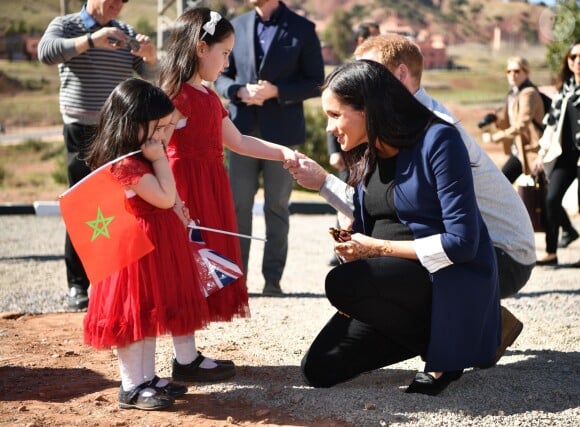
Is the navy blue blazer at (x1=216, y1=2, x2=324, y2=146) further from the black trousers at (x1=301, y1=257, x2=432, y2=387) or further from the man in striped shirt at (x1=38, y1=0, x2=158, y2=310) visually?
the black trousers at (x1=301, y1=257, x2=432, y2=387)

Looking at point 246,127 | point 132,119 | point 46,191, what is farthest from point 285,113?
point 46,191

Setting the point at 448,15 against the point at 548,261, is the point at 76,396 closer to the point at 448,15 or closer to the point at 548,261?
the point at 548,261

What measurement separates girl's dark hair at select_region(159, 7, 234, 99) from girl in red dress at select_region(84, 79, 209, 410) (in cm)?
69

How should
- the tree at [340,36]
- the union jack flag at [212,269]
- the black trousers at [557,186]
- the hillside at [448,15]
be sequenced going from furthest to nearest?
the hillside at [448,15] → the tree at [340,36] → the black trousers at [557,186] → the union jack flag at [212,269]

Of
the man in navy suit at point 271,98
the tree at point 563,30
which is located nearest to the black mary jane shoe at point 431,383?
the man in navy suit at point 271,98

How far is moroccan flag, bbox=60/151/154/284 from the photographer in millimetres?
3869

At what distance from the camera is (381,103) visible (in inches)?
153

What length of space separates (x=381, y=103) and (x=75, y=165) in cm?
281

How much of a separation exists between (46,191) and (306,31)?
35.2ft

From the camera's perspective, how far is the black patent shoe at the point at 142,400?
12.9 feet

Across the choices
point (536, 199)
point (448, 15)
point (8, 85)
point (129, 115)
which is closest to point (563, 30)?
point (536, 199)

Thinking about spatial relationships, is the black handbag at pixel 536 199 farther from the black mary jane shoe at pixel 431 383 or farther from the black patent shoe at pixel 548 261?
the black mary jane shoe at pixel 431 383

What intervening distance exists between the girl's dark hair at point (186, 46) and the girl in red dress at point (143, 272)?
688 mm

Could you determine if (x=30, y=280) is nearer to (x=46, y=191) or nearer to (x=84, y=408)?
(x=84, y=408)
